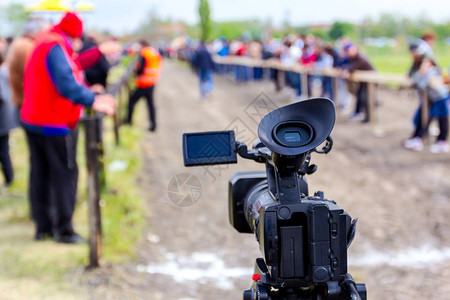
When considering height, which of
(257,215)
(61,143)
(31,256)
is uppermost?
(257,215)

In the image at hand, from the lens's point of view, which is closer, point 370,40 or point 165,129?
point 165,129

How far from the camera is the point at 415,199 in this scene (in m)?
6.46

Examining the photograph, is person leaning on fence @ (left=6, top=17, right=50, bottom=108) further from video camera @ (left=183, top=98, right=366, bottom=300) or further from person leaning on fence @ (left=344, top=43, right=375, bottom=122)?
person leaning on fence @ (left=344, top=43, right=375, bottom=122)

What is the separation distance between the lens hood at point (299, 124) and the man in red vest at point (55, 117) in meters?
2.85

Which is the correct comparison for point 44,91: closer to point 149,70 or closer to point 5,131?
point 5,131

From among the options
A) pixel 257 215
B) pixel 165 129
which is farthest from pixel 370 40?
pixel 257 215

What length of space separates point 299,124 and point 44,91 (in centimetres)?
318

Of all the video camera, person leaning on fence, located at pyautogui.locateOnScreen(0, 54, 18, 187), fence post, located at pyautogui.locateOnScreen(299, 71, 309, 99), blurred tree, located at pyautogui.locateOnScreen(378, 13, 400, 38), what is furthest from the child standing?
blurred tree, located at pyautogui.locateOnScreen(378, 13, 400, 38)

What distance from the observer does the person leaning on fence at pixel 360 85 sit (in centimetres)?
1179

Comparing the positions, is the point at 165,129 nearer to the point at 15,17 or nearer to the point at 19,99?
the point at 19,99

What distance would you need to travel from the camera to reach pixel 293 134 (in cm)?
183

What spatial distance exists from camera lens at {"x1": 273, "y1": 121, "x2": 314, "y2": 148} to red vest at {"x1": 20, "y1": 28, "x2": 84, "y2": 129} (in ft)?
10.0

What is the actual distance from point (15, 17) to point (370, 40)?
304 feet

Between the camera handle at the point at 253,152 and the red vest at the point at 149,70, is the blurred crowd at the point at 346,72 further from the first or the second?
the camera handle at the point at 253,152
